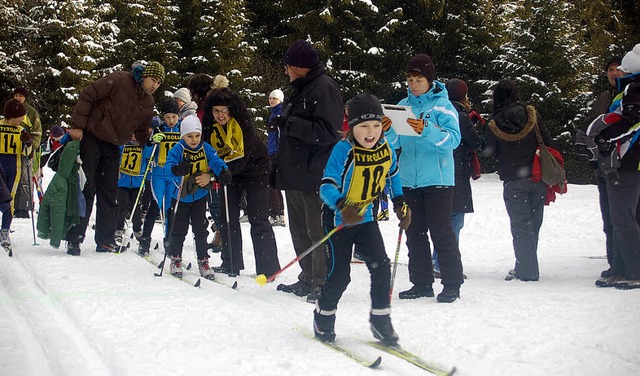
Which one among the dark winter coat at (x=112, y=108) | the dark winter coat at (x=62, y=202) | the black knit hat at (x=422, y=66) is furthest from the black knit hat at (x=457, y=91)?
the dark winter coat at (x=62, y=202)

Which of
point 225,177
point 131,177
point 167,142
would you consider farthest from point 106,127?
point 225,177

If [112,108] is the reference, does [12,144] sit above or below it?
below

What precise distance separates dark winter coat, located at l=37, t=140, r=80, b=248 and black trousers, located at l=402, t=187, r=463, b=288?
4.09m

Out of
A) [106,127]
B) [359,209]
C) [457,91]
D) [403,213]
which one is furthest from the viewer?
[106,127]

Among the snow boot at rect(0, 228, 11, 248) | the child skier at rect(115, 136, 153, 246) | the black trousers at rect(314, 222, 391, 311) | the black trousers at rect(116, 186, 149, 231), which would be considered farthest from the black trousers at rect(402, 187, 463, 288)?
the snow boot at rect(0, 228, 11, 248)

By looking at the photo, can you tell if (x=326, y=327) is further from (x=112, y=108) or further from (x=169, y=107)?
(x=169, y=107)

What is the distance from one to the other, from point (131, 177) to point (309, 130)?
427cm

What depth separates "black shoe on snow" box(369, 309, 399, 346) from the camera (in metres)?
4.31

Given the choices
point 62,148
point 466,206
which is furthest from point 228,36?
point 466,206

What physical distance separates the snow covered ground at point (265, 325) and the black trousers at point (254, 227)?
0.23 m

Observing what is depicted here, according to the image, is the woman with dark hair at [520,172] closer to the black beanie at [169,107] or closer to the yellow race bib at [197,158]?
the yellow race bib at [197,158]

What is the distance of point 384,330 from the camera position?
14.2ft

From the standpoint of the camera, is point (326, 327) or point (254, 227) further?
point (254, 227)

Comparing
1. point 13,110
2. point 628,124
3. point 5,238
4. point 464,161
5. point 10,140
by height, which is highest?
point 13,110
